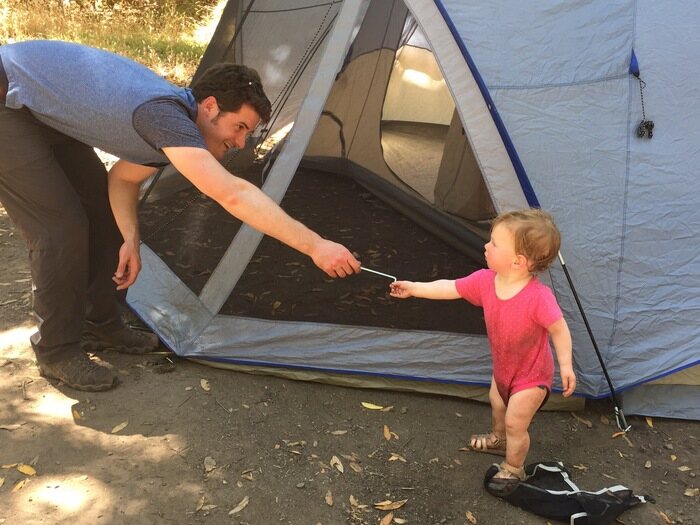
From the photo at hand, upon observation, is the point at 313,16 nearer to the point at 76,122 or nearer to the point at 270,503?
the point at 76,122

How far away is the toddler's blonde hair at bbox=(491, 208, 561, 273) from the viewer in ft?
8.38

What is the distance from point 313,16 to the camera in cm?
373

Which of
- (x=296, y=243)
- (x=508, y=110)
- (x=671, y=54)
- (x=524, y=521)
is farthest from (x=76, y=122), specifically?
(x=671, y=54)

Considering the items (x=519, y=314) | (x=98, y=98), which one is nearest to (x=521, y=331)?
(x=519, y=314)

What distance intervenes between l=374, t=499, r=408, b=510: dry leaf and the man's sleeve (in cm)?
141

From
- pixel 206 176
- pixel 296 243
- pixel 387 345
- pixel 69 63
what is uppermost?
pixel 69 63

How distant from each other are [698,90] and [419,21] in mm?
1285

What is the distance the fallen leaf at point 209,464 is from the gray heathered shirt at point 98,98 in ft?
3.71

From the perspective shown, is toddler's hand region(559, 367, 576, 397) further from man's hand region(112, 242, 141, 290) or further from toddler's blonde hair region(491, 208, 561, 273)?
man's hand region(112, 242, 141, 290)

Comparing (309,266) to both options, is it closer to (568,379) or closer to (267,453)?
(267,453)

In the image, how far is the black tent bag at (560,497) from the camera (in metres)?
2.65

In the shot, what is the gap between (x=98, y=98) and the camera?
2.57 metres

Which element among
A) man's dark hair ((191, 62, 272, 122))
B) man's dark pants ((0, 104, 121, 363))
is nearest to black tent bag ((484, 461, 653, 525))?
man's dark hair ((191, 62, 272, 122))

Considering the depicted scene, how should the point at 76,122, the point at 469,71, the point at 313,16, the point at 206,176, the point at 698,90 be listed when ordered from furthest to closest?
the point at 313,16 < the point at 698,90 < the point at 469,71 < the point at 76,122 < the point at 206,176
